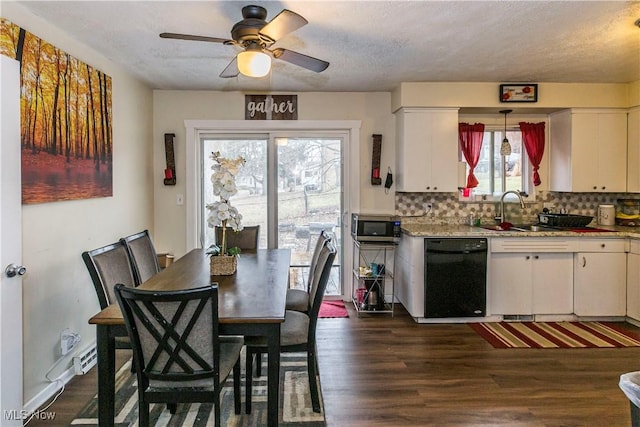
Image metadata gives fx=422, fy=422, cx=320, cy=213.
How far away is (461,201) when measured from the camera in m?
4.71

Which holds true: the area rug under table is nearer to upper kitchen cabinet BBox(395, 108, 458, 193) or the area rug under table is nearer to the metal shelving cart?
the metal shelving cart

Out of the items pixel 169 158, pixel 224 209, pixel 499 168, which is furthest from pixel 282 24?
pixel 499 168

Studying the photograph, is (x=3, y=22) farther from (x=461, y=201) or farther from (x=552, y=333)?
(x=552, y=333)

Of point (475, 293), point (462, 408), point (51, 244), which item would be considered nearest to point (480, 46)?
point (475, 293)

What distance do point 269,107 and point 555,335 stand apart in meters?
3.60

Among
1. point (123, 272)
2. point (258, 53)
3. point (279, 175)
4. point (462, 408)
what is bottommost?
point (462, 408)

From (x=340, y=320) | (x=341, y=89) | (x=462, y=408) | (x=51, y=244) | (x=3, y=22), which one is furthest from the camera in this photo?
(x=341, y=89)

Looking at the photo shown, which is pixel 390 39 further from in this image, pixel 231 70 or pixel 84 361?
pixel 84 361

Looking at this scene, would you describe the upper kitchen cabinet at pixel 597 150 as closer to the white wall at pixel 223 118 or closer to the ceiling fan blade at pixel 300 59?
the white wall at pixel 223 118

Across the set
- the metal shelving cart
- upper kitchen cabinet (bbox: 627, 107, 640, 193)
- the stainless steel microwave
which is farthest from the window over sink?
the metal shelving cart

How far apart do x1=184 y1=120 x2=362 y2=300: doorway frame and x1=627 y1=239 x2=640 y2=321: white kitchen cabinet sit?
2.66m

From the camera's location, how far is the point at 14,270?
2.22 metres

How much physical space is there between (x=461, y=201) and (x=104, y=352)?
386 cm

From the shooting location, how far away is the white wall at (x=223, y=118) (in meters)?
4.65
